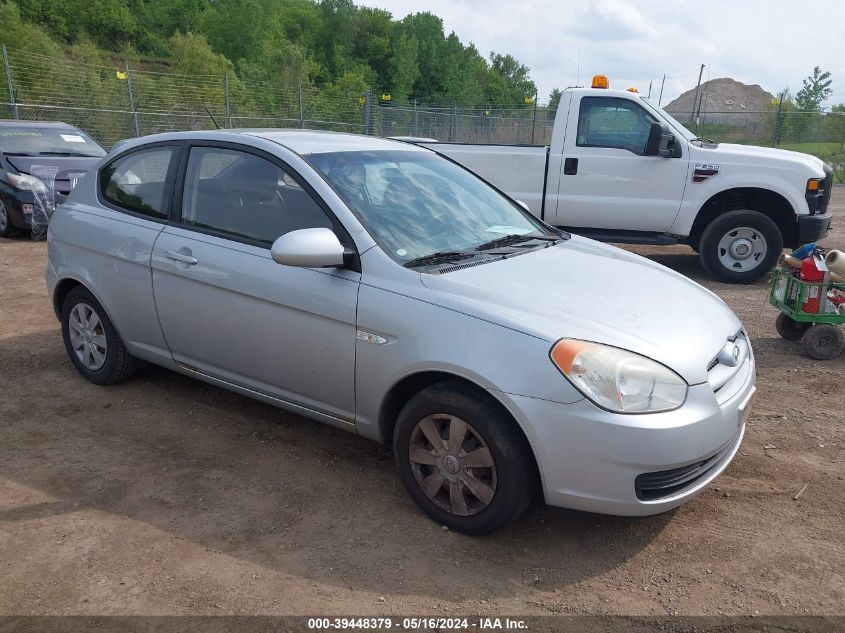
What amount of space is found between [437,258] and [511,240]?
0.64m

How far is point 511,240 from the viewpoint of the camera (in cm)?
378

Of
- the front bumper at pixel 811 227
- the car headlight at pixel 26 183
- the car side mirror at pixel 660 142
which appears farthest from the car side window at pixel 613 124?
the car headlight at pixel 26 183

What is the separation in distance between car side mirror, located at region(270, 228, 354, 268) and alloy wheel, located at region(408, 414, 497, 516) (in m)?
0.84

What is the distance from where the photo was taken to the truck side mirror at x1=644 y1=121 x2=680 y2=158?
752cm

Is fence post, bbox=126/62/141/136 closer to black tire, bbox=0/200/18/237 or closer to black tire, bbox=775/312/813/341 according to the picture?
black tire, bbox=0/200/18/237

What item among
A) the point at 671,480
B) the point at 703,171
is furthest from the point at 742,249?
the point at 671,480

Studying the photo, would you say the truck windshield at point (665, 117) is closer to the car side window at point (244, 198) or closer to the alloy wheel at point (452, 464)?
the car side window at point (244, 198)

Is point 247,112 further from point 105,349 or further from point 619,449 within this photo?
point 619,449

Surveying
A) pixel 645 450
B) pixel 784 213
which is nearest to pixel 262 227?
pixel 645 450

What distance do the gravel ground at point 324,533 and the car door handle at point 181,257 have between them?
1.03 m

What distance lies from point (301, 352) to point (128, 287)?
142cm

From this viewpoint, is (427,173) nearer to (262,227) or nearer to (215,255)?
(262,227)

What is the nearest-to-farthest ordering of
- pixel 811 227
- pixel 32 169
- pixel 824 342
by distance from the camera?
1. pixel 824 342
2. pixel 811 227
3. pixel 32 169

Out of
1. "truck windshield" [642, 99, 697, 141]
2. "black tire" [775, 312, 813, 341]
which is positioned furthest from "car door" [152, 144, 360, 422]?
"truck windshield" [642, 99, 697, 141]
